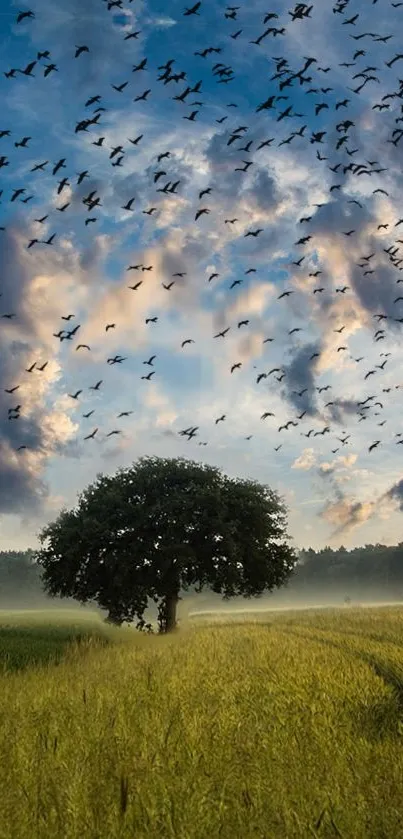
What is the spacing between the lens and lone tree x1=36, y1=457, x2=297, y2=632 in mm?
40750

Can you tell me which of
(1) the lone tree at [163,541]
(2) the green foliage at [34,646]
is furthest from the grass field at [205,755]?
(1) the lone tree at [163,541]

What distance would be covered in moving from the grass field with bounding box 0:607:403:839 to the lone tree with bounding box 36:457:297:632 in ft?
82.6

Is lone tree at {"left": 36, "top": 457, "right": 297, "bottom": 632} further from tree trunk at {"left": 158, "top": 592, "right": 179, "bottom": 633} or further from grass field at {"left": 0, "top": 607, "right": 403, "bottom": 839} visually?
grass field at {"left": 0, "top": 607, "right": 403, "bottom": 839}

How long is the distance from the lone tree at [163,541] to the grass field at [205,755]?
82.6ft

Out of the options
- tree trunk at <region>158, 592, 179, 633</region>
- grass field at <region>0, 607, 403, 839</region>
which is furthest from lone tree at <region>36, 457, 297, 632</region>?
grass field at <region>0, 607, 403, 839</region>

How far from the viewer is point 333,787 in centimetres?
718

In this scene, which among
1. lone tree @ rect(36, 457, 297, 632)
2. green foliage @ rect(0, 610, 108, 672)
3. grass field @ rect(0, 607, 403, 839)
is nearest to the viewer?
grass field @ rect(0, 607, 403, 839)

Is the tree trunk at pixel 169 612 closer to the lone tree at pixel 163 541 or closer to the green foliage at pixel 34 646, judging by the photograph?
the lone tree at pixel 163 541

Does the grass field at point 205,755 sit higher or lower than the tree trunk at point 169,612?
higher

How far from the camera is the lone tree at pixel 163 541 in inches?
1604

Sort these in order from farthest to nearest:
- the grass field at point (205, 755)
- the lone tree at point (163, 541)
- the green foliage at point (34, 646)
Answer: the lone tree at point (163, 541) < the green foliage at point (34, 646) < the grass field at point (205, 755)

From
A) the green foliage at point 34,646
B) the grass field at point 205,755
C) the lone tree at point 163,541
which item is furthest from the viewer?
the lone tree at point 163,541

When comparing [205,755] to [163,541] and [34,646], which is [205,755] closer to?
[34,646]

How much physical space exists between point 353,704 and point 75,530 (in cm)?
3146
